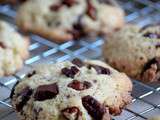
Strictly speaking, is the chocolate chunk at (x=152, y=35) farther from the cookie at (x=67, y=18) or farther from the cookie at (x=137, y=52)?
the cookie at (x=67, y=18)

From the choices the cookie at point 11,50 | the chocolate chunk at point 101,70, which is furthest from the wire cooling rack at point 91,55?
the chocolate chunk at point 101,70

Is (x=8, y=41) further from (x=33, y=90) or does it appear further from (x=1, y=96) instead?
(x=33, y=90)

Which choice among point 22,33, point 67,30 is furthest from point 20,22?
point 67,30

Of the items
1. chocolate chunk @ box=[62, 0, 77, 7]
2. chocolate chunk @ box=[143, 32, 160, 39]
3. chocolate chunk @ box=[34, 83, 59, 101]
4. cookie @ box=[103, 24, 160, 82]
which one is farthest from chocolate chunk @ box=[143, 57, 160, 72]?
chocolate chunk @ box=[62, 0, 77, 7]

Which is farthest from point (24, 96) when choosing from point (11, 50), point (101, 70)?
point (11, 50)

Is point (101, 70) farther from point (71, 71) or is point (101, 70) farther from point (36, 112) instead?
point (36, 112)
